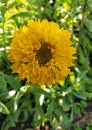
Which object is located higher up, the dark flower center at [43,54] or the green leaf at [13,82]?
the dark flower center at [43,54]

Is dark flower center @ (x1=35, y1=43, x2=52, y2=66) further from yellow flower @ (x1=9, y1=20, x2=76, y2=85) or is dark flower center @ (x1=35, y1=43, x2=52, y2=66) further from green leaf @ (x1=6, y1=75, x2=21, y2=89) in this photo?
green leaf @ (x1=6, y1=75, x2=21, y2=89)

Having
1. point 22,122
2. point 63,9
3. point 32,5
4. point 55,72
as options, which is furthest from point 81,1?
point 22,122

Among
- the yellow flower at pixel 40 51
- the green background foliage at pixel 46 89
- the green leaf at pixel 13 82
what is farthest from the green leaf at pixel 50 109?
the yellow flower at pixel 40 51

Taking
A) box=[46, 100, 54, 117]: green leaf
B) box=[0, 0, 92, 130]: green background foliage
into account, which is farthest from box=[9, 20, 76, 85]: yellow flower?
box=[46, 100, 54, 117]: green leaf

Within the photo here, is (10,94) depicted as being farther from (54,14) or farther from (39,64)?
(54,14)

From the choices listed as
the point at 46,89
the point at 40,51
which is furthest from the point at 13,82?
the point at 40,51

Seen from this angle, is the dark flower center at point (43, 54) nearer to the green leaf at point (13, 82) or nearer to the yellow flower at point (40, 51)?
the yellow flower at point (40, 51)
